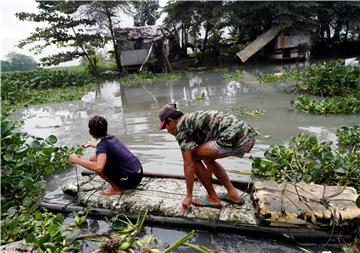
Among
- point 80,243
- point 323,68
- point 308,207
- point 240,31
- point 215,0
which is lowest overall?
point 80,243

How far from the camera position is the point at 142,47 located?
23.2 meters

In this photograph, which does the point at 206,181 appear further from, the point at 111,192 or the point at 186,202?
the point at 111,192

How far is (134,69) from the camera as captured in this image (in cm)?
2331

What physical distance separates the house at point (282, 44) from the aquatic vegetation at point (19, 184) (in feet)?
57.0

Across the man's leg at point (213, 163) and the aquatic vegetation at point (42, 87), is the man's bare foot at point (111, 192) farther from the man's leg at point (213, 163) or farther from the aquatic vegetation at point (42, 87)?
the aquatic vegetation at point (42, 87)

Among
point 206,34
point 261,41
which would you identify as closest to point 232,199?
point 261,41

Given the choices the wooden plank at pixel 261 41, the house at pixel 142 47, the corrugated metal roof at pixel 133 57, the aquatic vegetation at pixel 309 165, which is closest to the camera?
the aquatic vegetation at pixel 309 165

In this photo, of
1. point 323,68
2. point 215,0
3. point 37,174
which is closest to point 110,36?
point 215,0

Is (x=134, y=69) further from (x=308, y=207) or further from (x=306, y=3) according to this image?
(x=308, y=207)

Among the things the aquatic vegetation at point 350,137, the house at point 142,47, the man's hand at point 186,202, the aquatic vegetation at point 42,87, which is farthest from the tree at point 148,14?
the man's hand at point 186,202

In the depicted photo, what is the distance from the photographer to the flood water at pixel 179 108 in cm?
552

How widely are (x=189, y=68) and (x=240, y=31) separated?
4.19 metres

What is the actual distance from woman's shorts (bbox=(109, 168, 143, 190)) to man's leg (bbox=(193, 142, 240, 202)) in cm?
98

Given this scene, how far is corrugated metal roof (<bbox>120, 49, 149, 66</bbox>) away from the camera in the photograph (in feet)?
74.5
